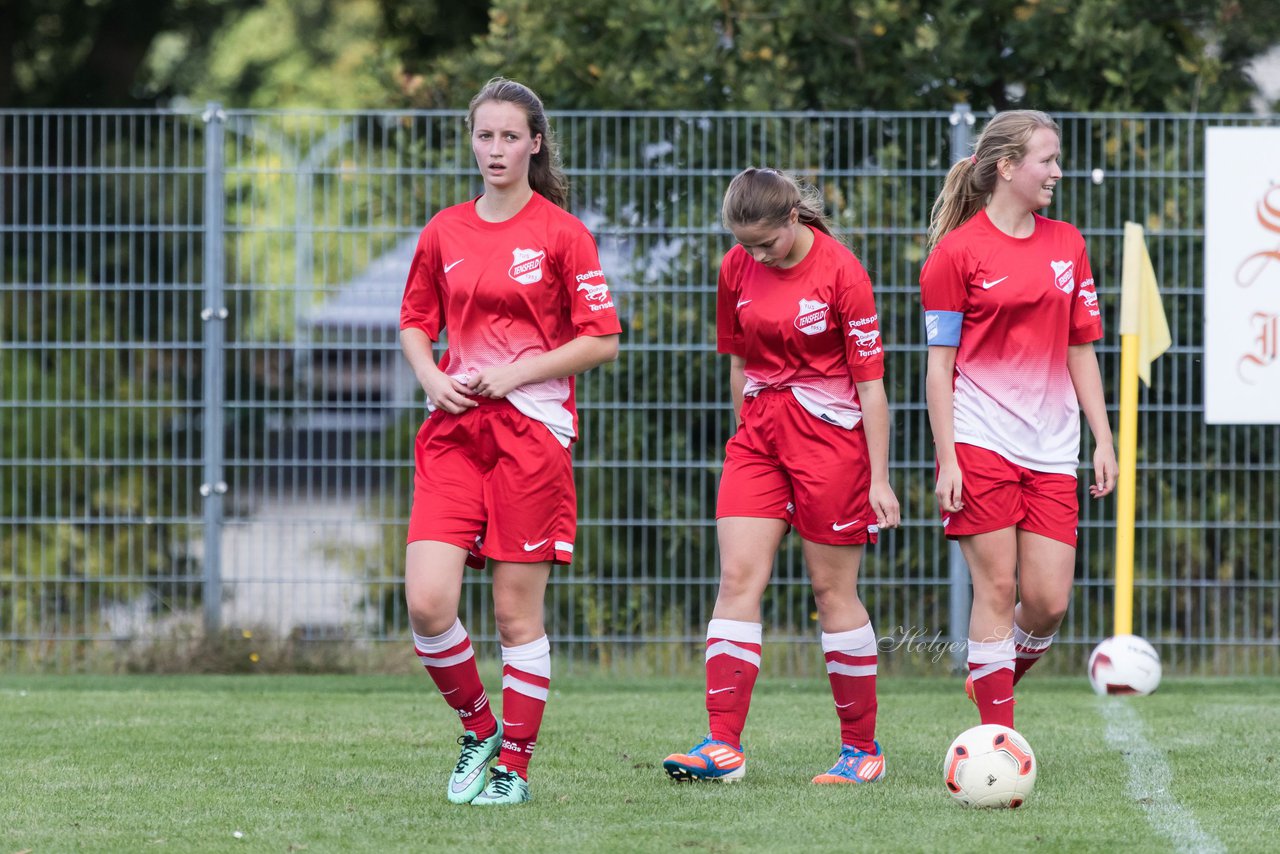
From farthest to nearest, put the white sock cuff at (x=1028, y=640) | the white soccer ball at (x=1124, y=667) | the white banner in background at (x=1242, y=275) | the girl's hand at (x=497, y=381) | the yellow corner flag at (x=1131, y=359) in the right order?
the white banner in background at (x=1242, y=275)
the yellow corner flag at (x=1131, y=359)
the white soccer ball at (x=1124, y=667)
the white sock cuff at (x=1028, y=640)
the girl's hand at (x=497, y=381)

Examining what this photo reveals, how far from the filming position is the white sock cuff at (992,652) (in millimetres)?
5027

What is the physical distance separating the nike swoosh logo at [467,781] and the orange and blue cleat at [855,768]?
1052 millimetres

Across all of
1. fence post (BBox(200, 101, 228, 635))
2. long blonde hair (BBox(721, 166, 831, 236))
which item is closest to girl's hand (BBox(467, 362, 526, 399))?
long blonde hair (BBox(721, 166, 831, 236))

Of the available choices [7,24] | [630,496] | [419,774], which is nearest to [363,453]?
[630,496]

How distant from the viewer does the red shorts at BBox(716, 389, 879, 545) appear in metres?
5.11

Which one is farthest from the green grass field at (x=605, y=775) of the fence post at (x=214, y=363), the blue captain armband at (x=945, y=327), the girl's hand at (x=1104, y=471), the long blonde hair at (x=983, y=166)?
the long blonde hair at (x=983, y=166)

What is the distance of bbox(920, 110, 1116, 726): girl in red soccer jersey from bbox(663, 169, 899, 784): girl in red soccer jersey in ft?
0.68

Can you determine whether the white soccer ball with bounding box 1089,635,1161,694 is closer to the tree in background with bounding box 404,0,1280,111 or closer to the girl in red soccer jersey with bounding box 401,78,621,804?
the tree in background with bounding box 404,0,1280,111

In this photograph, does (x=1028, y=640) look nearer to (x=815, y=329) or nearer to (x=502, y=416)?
(x=815, y=329)

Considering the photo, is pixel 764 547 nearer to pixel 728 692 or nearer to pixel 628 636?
pixel 728 692

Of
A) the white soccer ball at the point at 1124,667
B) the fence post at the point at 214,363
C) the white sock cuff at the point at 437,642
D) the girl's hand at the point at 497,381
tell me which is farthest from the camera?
the fence post at the point at 214,363

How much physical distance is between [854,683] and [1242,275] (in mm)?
4023

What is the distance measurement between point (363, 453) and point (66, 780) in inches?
137

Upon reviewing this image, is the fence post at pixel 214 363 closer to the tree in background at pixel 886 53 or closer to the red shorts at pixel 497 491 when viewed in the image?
the tree in background at pixel 886 53
